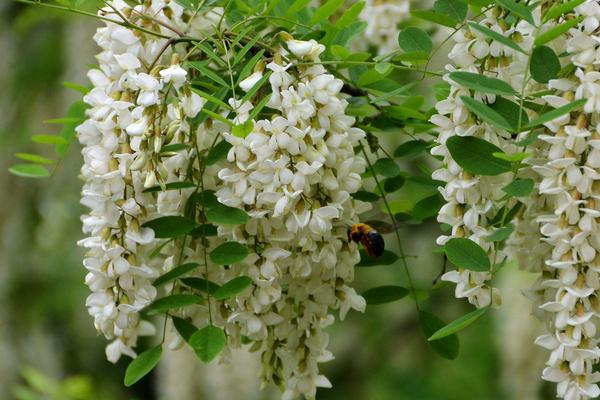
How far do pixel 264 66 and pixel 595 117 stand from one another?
424 millimetres

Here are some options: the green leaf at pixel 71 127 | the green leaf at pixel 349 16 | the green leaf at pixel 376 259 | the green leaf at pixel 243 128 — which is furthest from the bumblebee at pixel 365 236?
the green leaf at pixel 71 127

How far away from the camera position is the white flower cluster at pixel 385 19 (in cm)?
218

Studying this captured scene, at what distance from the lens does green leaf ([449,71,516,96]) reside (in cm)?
116

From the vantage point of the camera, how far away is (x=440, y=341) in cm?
151

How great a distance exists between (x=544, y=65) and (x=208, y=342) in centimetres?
58

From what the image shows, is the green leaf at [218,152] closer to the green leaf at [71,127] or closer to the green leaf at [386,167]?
the green leaf at [386,167]

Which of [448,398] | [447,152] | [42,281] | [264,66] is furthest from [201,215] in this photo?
[448,398]

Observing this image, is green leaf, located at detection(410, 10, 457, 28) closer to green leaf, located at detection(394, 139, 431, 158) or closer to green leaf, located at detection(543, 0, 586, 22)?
green leaf, located at detection(543, 0, 586, 22)

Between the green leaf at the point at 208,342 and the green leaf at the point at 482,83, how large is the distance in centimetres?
47

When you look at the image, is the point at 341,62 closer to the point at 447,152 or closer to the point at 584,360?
the point at 447,152

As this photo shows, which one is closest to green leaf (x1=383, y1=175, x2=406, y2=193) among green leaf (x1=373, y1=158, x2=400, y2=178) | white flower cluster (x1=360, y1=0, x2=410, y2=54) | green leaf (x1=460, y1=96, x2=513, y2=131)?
green leaf (x1=373, y1=158, x2=400, y2=178)

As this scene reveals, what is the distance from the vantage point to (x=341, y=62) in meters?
1.30

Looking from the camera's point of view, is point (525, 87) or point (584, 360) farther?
point (525, 87)

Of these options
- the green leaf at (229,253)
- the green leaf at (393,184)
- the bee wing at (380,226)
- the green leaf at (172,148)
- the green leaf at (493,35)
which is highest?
the green leaf at (493,35)
